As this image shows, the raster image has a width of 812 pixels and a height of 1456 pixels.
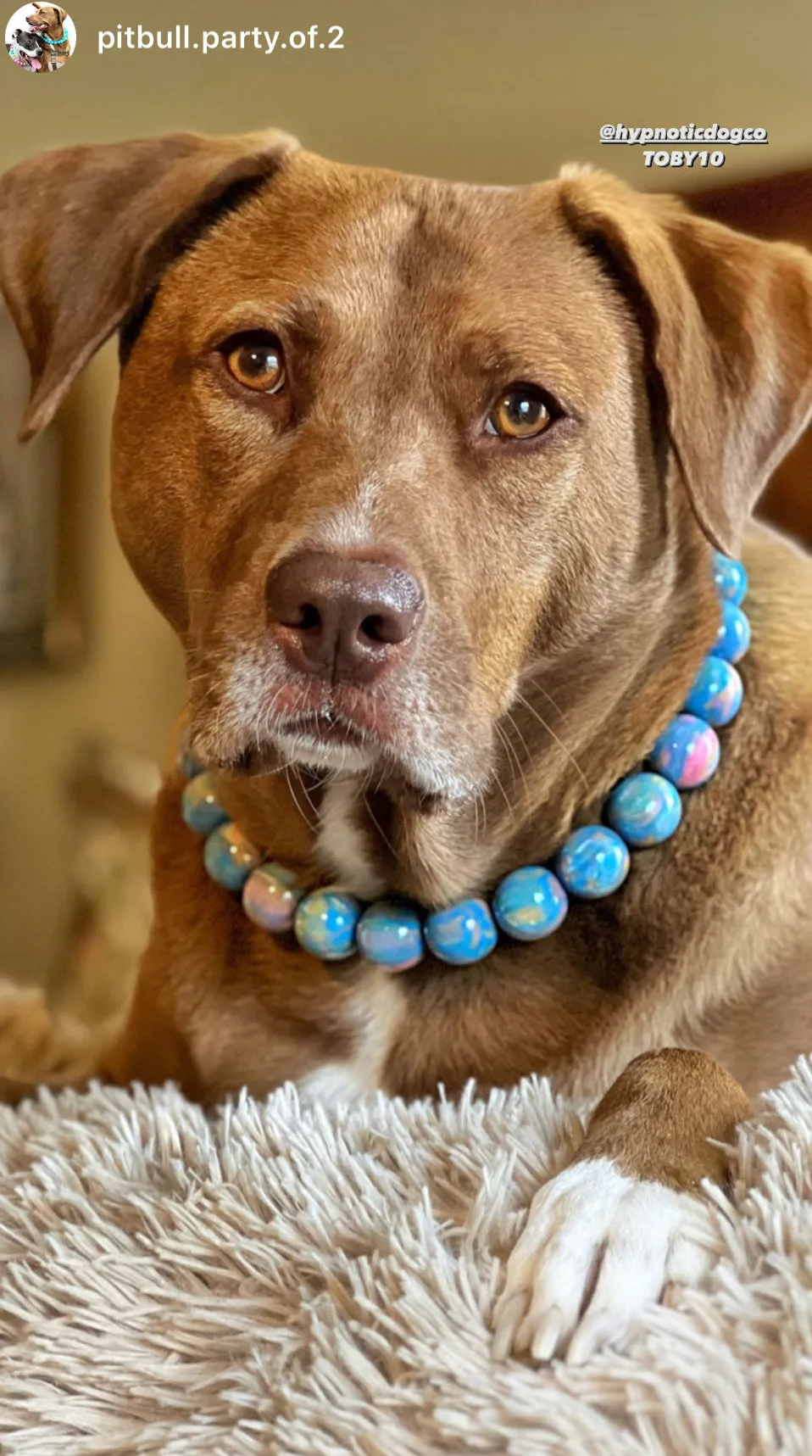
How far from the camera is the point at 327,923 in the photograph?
1157 mm

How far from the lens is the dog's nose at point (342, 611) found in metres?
0.87

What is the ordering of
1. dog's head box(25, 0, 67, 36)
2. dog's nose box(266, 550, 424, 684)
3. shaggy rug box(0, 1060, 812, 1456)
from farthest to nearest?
dog's head box(25, 0, 67, 36) → dog's nose box(266, 550, 424, 684) → shaggy rug box(0, 1060, 812, 1456)

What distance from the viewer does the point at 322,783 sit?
3.82 ft

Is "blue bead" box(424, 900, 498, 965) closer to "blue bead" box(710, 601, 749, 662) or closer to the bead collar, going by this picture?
the bead collar

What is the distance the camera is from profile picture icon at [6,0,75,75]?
136cm

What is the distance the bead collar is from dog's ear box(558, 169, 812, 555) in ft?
0.53

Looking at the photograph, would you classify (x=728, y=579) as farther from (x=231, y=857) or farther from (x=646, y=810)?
(x=231, y=857)

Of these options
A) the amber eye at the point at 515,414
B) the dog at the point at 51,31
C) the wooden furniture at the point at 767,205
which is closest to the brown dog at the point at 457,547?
the amber eye at the point at 515,414

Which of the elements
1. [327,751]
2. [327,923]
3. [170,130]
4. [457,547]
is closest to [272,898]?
[327,923]

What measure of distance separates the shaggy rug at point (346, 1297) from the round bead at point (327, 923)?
0.56ft

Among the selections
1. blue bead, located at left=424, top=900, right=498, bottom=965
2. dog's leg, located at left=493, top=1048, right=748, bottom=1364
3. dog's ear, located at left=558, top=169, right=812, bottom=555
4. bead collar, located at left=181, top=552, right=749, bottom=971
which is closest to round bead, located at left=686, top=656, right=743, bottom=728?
bead collar, located at left=181, top=552, right=749, bottom=971

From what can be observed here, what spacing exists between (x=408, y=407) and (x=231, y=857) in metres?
0.48

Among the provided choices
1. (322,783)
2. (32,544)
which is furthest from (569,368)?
(32,544)

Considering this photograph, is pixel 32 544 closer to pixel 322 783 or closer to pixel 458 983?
pixel 322 783
